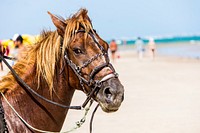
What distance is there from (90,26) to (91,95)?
0.63 metres

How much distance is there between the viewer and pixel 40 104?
15.4ft

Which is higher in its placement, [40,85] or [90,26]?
[90,26]

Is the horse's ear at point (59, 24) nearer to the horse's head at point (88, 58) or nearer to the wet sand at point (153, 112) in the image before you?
the horse's head at point (88, 58)

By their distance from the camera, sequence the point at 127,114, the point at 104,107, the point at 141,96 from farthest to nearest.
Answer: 1. the point at 141,96
2. the point at 127,114
3. the point at 104,107

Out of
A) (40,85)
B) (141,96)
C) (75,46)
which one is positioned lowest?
(141,96)

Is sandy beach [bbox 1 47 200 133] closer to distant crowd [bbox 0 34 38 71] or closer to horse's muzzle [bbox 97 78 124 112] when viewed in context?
distant crowd [bbox 0 34 38 71]

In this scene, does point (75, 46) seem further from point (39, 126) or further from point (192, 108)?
point (192, 108)

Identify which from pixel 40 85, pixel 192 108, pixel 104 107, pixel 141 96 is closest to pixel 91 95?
pixel 104 107

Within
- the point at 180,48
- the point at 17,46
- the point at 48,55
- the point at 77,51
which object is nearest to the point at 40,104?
the point at 48,55

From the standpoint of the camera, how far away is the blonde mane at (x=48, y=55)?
4.60 m

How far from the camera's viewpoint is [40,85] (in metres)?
4.72

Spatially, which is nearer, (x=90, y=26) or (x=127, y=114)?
(x=90, y=26)

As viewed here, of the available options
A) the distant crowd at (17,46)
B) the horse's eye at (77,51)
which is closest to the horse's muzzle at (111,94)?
the horse's eye at (77,51)

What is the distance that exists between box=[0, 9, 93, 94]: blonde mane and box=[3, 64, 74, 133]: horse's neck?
0.06m
